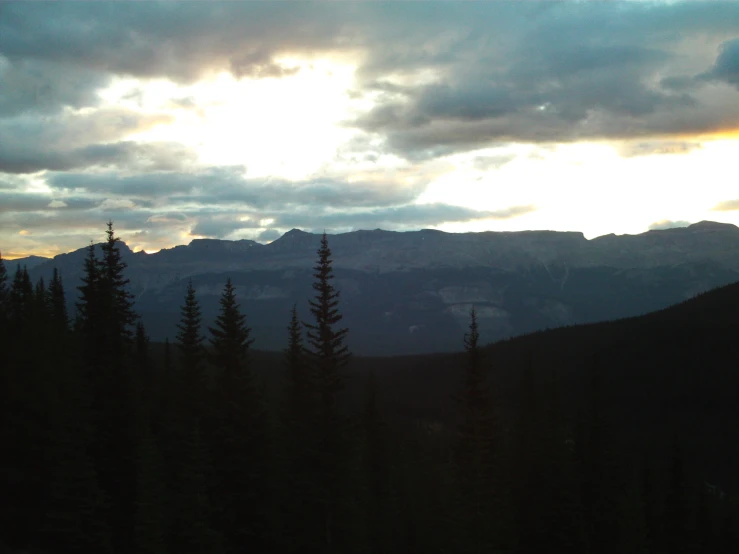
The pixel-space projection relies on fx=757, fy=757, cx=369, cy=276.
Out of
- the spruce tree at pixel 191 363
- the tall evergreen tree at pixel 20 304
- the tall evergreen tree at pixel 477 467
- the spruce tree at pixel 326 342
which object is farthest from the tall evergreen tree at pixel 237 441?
the tall evergreen tree at pixel 20 304

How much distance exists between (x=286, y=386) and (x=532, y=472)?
775 inches

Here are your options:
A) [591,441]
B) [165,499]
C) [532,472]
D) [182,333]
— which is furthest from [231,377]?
[591,441]

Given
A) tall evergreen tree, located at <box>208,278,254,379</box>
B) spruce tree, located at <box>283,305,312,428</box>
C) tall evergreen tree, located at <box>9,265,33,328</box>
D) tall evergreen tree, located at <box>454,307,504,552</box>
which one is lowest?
tall evergreen tree, located at <box>454,307,504,552</box>

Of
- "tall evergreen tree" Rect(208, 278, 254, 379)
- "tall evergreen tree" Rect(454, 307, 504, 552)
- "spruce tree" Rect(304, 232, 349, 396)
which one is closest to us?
"tall evergreen tree" Rect(454, 307, 504, 552)

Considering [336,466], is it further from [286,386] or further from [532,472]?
[532,472]

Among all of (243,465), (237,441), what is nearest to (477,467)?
(243,465)

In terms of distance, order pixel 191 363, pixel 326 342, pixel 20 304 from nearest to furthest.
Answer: pixel 326 342, pixel 191 363, pixel 20 304

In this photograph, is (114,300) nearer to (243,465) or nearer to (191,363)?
(191,363)

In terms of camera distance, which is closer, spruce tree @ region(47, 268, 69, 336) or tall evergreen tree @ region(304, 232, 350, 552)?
tall evergreen tree @ region(304, 232, 350, 552)

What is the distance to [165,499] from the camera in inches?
1478

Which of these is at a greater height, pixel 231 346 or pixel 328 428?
pixel 231 346

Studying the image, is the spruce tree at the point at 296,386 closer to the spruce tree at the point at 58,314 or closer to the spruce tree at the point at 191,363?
the spruce tree at the point at 191,363

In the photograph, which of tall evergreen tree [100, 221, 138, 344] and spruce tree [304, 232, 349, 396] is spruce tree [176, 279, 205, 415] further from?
spruce tree [304, 232, 349, 396]

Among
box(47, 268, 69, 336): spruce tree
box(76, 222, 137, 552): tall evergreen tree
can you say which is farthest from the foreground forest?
box(47, 268, 69, 336): spruce tree
